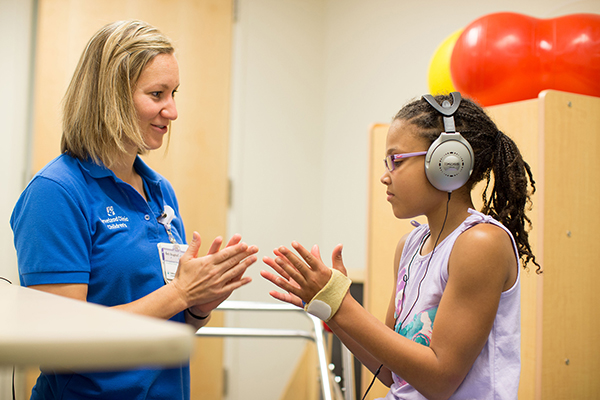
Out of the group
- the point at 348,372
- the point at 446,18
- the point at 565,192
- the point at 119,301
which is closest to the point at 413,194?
the point at 119,301

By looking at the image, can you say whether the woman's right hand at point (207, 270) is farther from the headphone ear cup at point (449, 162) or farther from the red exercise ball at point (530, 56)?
the red exercise ball at point (530, 56)

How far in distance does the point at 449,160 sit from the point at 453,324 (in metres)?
0.33

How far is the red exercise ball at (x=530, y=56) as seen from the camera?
1.69m

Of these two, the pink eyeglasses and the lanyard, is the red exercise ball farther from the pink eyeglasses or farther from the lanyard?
the lanyard

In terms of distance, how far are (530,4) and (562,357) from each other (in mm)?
1848

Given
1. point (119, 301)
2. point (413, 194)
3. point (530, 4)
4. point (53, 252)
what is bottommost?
point (119, 301)

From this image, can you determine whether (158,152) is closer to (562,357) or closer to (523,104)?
(523,104)

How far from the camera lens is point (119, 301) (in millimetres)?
1096

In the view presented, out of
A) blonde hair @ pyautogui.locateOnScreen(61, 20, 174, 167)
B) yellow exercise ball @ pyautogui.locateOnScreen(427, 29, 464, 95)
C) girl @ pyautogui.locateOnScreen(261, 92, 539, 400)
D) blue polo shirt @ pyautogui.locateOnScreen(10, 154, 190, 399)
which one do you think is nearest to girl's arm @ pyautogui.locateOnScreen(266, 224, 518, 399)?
girl @ pyautogui.locateOnScreen(261, 92, 539, 400)

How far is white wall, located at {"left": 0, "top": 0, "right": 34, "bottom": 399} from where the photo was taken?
2568mm

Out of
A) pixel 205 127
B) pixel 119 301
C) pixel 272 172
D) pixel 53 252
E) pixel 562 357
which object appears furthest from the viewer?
pixel 272 172

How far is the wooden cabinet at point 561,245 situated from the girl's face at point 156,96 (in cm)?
115

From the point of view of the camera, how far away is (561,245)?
1.63 metres

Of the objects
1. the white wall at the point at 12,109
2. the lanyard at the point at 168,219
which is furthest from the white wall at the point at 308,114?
the lanyard at the point at 168,219
